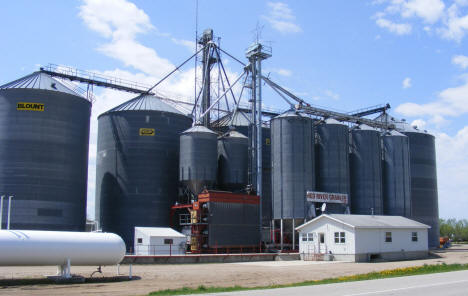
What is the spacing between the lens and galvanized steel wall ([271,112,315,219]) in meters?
63.5

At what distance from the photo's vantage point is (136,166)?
212ft

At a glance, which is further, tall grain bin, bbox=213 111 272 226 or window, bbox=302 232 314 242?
tall grain bin, bbox=213 111 272 226

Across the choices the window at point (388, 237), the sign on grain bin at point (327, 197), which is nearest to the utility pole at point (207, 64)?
the sign on grain bin at point (327, 197)

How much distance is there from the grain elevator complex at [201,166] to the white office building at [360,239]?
7.61 meters

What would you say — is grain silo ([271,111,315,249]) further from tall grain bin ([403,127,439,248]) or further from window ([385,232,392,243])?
tall grain bin ([403,127,439,248])

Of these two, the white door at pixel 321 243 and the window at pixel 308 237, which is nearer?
the white door at pixel 321 243

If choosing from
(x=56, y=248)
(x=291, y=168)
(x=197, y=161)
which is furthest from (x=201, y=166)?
(x=56, y=248)

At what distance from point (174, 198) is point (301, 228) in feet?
59.6

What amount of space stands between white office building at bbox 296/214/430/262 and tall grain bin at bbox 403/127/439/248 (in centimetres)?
2143

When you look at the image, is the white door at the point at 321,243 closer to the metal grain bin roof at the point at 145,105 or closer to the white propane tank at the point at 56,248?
the metal grain bin roof at the point at 145,105

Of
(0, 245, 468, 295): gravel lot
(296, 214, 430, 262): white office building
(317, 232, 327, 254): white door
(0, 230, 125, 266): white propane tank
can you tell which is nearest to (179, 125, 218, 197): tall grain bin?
(296, 214, 430, 262): white office building

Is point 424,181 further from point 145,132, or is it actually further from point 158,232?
point 158,232

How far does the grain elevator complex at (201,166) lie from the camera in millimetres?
56062

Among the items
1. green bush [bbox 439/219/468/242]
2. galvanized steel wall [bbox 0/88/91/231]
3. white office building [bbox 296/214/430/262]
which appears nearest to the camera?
white office building [bbox 296/214/430/262]
